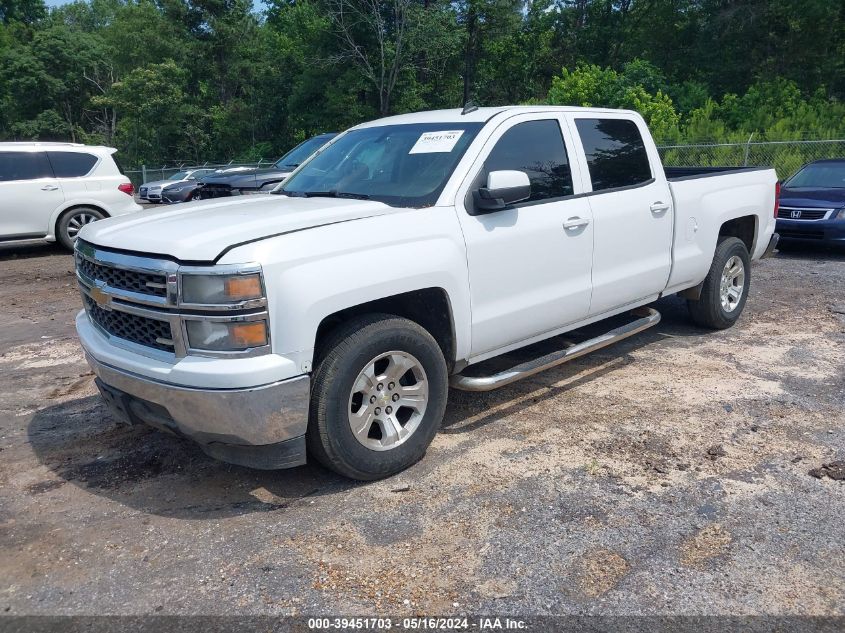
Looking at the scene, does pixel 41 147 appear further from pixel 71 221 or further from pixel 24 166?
pixel 71 221

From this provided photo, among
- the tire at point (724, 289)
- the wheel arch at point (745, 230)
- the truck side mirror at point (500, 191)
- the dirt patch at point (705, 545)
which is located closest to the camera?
the dirt patch at point (705, 545)

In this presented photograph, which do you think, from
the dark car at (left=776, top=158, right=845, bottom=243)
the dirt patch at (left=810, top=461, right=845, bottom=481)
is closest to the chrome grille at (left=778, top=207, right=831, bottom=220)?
the dark car at (left=776, top=158, right=845, bottom=243)

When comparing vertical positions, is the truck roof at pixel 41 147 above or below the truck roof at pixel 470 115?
above

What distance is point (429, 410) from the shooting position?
3.92m

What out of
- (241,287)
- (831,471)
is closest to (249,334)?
(241,287)

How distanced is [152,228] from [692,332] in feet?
16.3

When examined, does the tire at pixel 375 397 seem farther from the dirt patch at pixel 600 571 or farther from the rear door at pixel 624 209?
the rear door at pixel 624 209

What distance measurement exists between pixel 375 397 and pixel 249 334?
816mm

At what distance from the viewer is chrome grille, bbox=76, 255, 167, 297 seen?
10.9 ft

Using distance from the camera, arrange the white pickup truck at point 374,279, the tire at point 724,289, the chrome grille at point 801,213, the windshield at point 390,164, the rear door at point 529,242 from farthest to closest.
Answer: the chrome grille at point 801,213, the tire at point 724,289, the windshield at point 390,164, the rear door at point 529,242, the white pickup truck at point 374,279

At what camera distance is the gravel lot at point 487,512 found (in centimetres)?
290

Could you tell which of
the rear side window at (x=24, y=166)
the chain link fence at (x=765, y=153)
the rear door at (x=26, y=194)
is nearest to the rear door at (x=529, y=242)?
the rear door at (x=26, y=194)

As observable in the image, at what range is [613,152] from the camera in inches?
207

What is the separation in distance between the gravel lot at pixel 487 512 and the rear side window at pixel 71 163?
7618 mm
